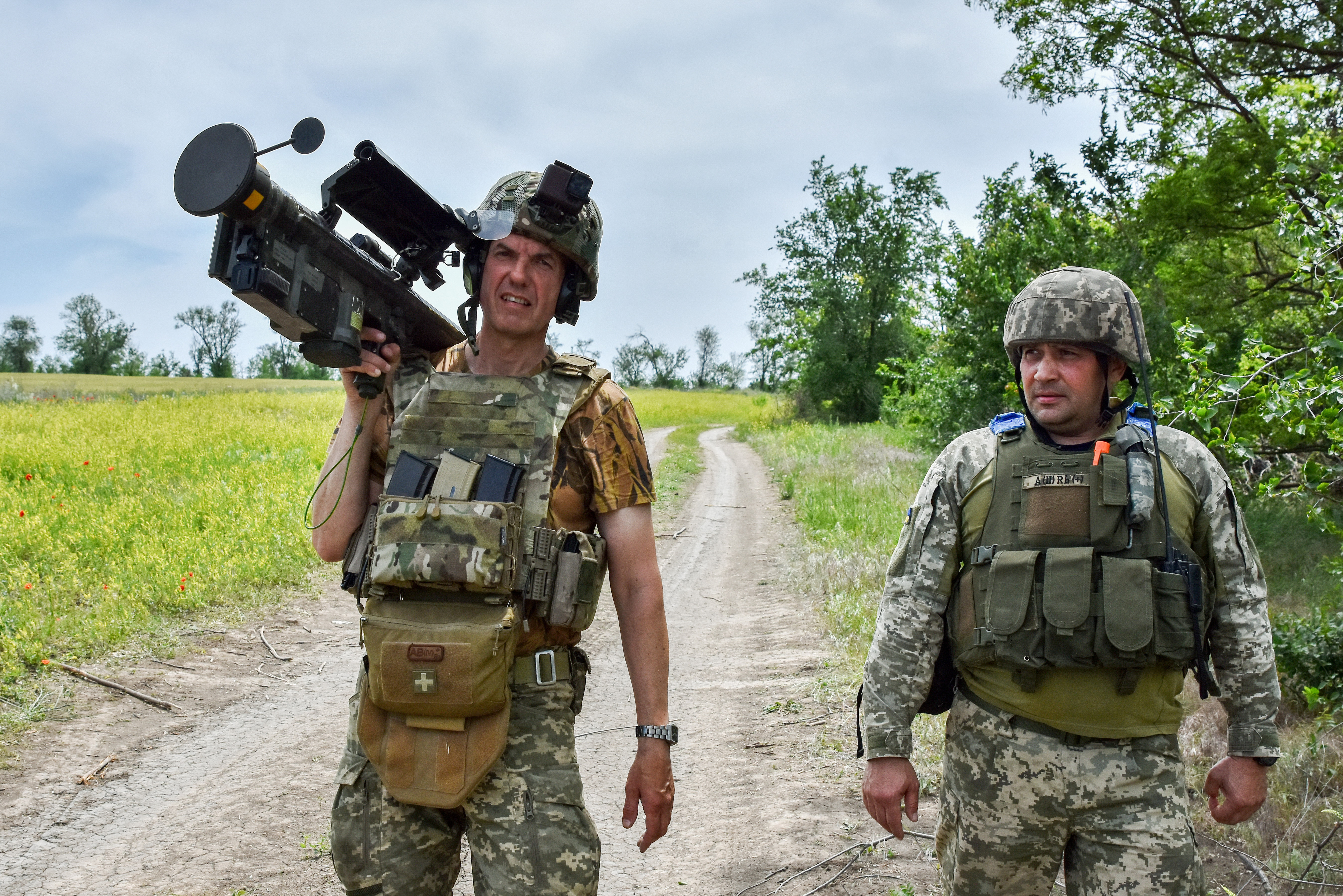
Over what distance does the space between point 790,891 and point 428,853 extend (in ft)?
6.42

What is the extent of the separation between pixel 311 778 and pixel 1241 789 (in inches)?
148

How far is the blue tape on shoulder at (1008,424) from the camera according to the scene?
2727 mm

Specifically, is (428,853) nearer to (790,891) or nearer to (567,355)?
(567,355)

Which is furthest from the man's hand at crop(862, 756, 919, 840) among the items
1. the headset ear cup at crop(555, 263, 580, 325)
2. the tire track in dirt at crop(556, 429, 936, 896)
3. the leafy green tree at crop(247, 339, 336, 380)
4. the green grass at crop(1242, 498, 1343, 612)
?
the leafy green tree at crop(247, 339, 336, 380)

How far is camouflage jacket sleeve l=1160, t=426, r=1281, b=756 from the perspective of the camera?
2.53 m

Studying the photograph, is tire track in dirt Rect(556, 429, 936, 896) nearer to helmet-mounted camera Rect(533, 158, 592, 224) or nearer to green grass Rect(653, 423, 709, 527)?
green grass Rect(653, 423, 709, 527)

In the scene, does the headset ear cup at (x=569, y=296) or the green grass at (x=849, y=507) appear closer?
the headset ear cup at (x=569, y=296)

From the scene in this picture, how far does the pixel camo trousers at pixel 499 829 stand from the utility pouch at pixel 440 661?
0.15m

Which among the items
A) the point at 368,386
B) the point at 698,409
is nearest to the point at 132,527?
the point at 368,386

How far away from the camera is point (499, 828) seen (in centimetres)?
215

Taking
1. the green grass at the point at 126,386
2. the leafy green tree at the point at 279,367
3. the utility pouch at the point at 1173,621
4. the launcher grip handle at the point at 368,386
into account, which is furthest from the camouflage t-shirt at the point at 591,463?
the leafy green tree at the point at 279,367

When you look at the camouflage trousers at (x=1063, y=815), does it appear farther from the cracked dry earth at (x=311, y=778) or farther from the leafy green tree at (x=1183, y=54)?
the leafy green tree at (x=1183, y=54)

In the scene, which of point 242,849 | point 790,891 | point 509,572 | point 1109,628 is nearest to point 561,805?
point 509,572

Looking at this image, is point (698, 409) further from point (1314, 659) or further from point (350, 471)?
point (350, 471)
